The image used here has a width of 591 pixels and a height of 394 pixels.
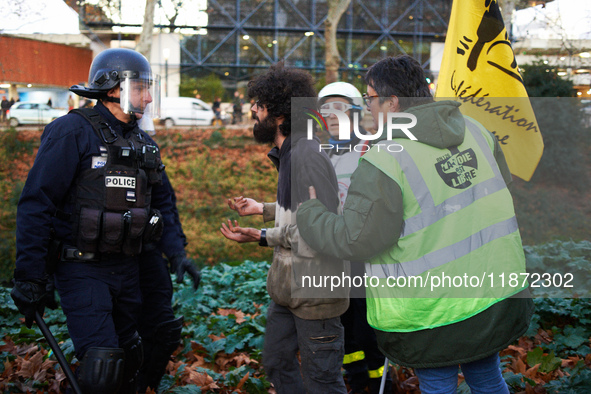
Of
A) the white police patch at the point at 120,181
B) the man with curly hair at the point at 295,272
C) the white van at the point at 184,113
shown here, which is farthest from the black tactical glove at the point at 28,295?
A: the white van at the point at 184,113

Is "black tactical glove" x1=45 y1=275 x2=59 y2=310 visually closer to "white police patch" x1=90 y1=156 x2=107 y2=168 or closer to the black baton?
the black baton

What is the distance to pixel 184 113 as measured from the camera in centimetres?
2117

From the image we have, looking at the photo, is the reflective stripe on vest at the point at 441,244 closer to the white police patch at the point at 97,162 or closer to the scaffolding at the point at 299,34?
the white police patch at the point at 97,162

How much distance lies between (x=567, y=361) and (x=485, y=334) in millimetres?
2503

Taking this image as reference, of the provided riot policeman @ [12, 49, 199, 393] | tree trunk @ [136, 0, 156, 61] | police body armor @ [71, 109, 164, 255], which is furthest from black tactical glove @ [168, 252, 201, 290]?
tree trunk @ [136, 0, 156, 61]

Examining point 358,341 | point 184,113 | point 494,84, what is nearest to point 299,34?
point 184,113

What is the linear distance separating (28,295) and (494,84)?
3582 mm

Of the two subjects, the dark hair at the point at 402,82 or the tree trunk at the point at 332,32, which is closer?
the dark hair at the point at 402,82

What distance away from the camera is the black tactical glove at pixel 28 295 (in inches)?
113


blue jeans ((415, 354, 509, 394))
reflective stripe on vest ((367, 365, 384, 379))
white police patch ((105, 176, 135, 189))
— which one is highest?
white police patch ((105, 176, 135, 189))

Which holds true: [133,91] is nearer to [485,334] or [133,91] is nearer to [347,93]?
[347,93]

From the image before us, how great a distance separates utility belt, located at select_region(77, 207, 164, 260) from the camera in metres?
3.07

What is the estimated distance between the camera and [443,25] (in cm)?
3256

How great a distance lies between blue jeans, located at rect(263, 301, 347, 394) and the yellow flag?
224cm
